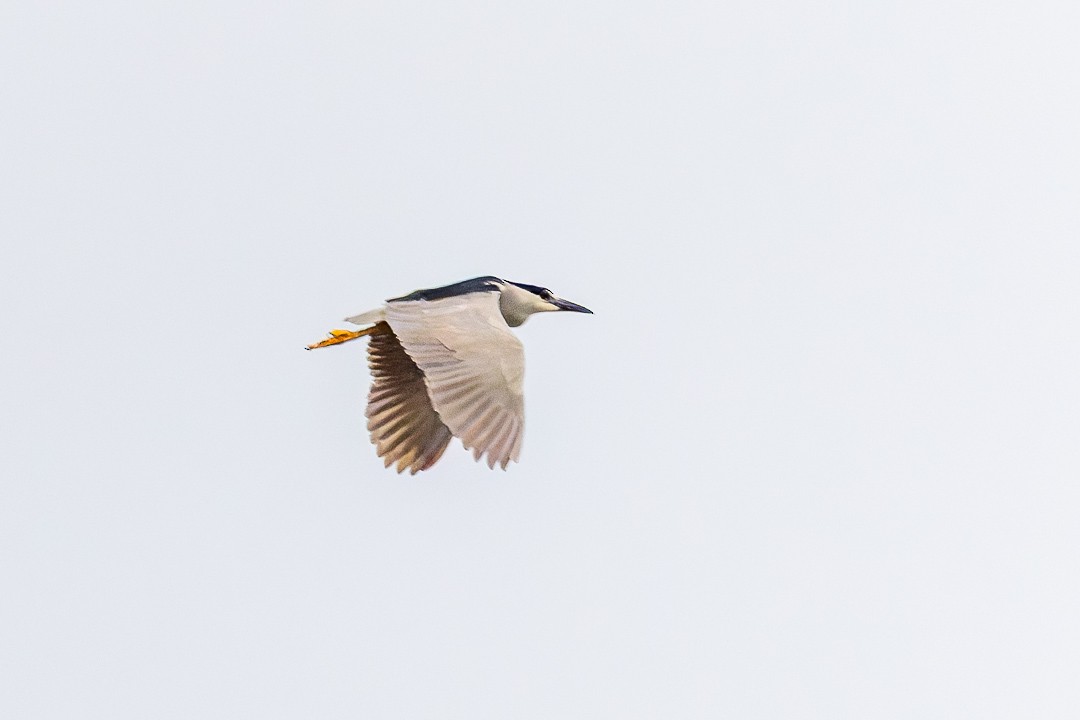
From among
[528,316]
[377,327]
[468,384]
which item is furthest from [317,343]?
[468,384]

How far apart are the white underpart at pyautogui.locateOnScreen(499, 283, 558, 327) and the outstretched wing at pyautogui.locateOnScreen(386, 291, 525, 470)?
59.0 inches

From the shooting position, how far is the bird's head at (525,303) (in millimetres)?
11211

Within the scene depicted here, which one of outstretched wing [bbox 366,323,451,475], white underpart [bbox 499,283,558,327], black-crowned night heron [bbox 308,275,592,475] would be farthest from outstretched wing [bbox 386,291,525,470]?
white underpart [bbox 499,283,558,327]

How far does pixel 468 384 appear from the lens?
28.9 ft

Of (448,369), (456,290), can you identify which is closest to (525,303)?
(456,290)

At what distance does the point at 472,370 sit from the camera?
29.1 feet

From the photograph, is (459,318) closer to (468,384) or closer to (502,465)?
(468,384)

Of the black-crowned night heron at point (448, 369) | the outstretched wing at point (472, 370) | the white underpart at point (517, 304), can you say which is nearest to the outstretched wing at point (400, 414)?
the black-crowned night heron at point (448, 369)

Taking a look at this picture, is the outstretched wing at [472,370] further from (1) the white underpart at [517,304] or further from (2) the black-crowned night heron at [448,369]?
(1) the white underpart at [517,304]

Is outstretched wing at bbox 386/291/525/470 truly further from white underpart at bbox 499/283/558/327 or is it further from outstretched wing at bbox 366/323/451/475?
white underpart at bbox 499/283/558/327

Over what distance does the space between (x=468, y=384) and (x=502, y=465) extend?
610mm

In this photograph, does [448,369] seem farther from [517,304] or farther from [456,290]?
[517,304]

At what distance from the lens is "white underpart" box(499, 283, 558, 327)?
36.7ft

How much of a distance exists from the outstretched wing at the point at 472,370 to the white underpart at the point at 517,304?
59.0 inches
